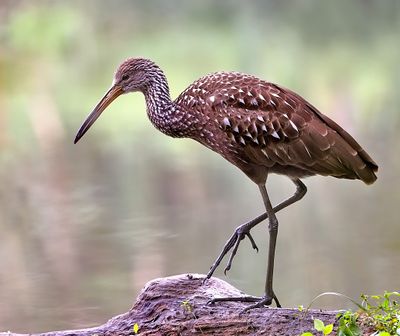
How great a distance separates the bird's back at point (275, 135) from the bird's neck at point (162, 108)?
30 centimetres

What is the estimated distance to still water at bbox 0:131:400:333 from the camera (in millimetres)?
8234

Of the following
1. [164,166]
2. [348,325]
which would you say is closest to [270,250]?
[348,325]

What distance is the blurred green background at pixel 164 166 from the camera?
8625 mm

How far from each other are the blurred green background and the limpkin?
2680 mm

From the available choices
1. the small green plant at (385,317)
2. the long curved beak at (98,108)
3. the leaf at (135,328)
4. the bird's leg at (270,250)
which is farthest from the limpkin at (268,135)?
the small green plant at (385,317)

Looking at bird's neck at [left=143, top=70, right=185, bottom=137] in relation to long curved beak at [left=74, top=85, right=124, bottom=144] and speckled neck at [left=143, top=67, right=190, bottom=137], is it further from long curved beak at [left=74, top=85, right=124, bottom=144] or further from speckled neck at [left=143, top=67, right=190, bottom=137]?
long curved beak at [left=74, top=85, right=124, bottom=144]

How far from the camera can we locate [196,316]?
503cm

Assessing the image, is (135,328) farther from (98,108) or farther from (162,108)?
(98,108)

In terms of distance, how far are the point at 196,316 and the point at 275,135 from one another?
1.03 meters

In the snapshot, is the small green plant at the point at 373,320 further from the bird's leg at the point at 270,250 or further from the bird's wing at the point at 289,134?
the bird's wing at the point at 289,134

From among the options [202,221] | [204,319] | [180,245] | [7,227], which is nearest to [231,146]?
[204,319]

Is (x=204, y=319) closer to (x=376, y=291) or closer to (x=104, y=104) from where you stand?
(x=104, y=104)

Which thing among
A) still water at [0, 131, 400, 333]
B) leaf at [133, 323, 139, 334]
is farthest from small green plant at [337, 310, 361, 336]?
still water at [0, 131, 400, 333]

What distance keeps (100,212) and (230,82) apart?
563cm
